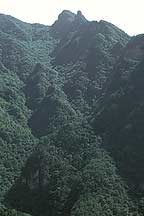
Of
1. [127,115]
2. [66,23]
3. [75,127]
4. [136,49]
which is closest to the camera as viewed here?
[127,115]

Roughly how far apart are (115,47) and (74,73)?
1291 centimetres

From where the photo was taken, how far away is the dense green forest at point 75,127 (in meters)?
98.2

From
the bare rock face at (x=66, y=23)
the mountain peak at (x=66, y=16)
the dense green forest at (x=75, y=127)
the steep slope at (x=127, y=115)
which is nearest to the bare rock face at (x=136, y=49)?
the steep slope at (x=127, y=115)

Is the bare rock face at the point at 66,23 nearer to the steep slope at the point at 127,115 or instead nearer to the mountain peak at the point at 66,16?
the mountain peak at the point at 66,16

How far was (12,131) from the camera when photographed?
12150 cm

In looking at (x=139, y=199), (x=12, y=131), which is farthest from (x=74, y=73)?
(x=139, y=199)

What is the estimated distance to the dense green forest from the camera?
322 feet

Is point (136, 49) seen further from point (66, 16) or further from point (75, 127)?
point (66, 16)

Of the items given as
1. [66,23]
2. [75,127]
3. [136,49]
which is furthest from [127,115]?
[66,23]

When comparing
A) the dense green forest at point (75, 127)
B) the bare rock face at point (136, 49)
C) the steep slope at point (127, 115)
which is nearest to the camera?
the dense green forest at point (75, 127)

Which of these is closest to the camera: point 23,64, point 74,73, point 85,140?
point 85,140

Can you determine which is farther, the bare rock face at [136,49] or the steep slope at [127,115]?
the bare rock face at [136,49]

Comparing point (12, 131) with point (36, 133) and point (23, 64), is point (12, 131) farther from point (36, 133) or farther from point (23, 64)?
point (23, 64)

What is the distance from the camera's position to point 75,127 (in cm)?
11738
